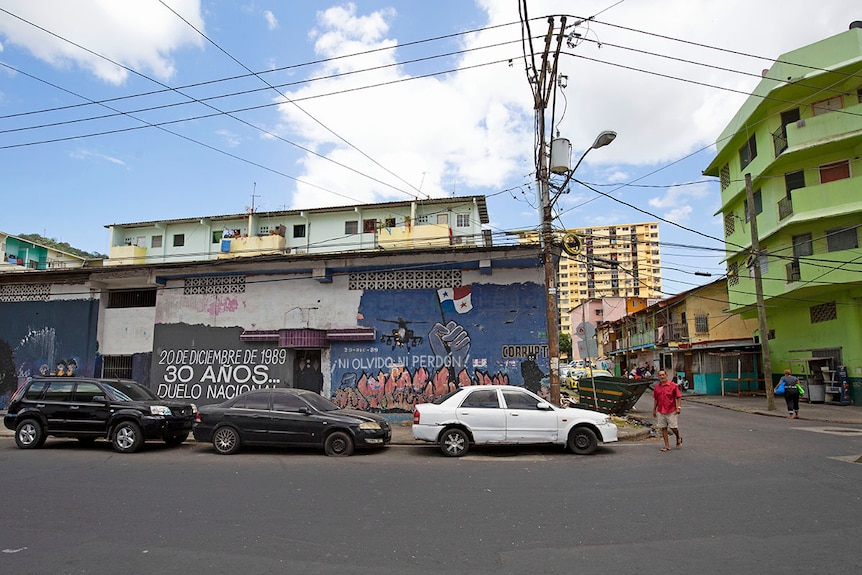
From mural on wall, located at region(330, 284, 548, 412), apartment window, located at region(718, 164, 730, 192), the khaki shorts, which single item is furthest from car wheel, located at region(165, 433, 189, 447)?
apartment window, located at region(718, 164, 730, 192)

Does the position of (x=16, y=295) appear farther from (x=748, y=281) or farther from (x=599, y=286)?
(x=599, y=286)

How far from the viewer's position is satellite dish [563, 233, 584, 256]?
46.8ft

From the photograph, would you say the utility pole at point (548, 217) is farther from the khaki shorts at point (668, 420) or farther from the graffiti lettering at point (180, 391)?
the graffiti lettering at point (180, 391)

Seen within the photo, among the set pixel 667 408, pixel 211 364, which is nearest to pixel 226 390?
pixel 211 364

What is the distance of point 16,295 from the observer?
66.6 feet

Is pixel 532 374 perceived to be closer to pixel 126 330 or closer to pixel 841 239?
pixel 126 330

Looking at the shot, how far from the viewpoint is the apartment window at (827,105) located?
2377 cm

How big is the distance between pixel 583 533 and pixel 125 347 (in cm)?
1800

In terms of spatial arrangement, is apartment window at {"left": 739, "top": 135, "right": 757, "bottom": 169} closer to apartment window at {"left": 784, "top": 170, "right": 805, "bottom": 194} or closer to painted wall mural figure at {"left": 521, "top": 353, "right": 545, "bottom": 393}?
apartment window at {"left": 784, "top": 170, "right": 805, "bottom": 194}

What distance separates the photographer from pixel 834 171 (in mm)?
24203

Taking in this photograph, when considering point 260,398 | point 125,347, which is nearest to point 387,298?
point 260,398

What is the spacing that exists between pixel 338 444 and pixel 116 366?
12.0 meters

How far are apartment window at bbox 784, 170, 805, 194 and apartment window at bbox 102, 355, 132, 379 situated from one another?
29.0 metres

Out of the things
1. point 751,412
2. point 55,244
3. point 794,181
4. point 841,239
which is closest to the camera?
point 751,412
